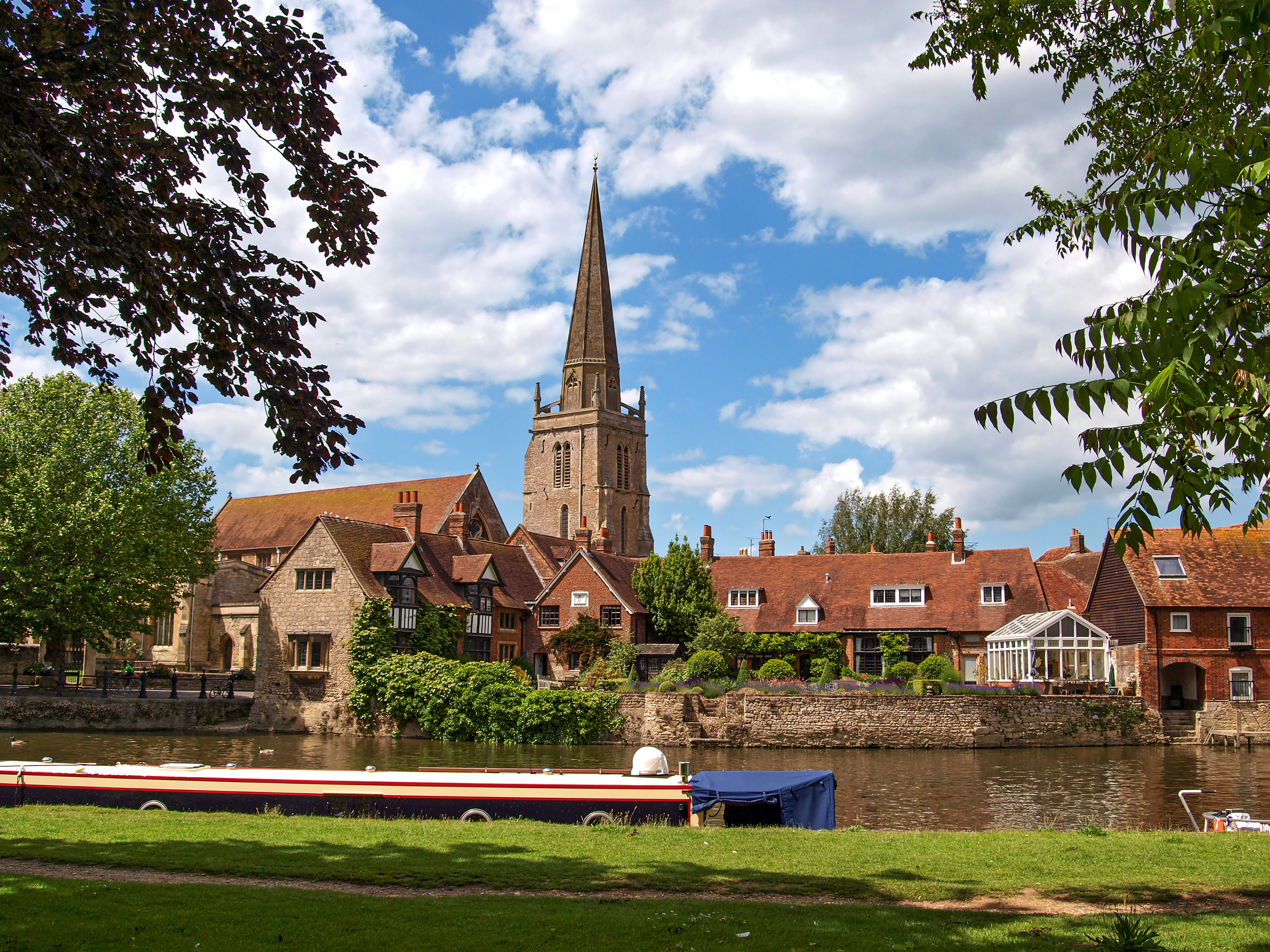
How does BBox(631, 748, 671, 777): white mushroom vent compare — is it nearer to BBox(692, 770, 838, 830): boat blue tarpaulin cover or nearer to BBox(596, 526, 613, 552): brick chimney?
BBox(692, 770, 838, 830): boat blue tarpaulin cover

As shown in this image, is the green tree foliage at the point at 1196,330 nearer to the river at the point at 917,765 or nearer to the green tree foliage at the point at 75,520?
the river at the point at 917,765

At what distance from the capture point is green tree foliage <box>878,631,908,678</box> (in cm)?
4969

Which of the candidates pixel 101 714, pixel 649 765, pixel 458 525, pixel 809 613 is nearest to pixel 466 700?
pixel 101 714

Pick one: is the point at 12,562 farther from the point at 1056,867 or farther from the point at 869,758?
the point at 1056,867

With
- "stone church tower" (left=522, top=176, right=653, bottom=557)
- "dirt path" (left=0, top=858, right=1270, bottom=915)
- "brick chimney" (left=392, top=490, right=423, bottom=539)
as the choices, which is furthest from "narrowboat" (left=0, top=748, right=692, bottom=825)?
"stone church tower" (left=522, top=176, right=653, bottom=557)

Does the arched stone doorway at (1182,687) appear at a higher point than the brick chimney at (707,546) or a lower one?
lower

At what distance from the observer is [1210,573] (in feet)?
146

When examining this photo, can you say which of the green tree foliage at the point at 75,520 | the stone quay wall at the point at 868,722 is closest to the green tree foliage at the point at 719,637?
the stone quay wall at the point at 868,722

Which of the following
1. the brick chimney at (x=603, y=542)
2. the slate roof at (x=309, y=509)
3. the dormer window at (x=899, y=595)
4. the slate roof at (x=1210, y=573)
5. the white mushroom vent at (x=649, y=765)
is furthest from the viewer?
the slate roof at (x=309, y=509)

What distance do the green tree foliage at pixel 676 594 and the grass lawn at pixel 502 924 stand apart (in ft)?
133

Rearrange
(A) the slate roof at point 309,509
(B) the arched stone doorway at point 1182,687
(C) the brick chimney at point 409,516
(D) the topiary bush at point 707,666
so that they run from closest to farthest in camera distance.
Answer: (B) the arched stone doorway at point 1182,687 < (D) the topiary bush at point 707,666 < (C) the brick chimney at point 409,516 < (A) the slate roof at point 309,509

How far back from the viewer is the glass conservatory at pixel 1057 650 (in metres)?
45.0

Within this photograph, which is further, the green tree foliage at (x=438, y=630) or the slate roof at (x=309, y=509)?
the slate roof at (x=309, y=509)

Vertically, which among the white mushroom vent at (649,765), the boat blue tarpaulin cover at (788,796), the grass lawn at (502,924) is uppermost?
the grass lawn at (502,924)
